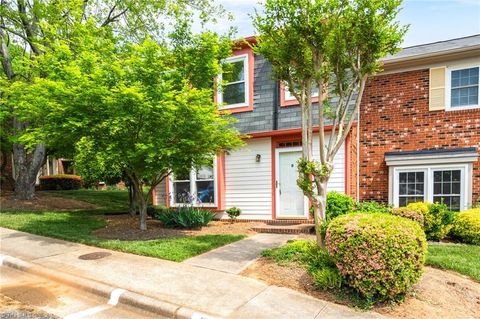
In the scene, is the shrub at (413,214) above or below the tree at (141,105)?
below

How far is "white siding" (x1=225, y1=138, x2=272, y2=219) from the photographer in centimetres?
1038

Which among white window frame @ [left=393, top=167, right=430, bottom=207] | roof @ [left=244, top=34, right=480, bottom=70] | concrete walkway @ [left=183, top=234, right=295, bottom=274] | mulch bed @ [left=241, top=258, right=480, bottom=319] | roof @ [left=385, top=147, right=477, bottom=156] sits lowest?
concrete walkway @ [left=183, top=234, right=295, bottom=274]

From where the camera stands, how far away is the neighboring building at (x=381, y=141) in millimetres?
8641

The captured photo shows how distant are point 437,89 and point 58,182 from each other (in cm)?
2133

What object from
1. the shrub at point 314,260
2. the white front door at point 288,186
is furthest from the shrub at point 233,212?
the shrub at point 314,260

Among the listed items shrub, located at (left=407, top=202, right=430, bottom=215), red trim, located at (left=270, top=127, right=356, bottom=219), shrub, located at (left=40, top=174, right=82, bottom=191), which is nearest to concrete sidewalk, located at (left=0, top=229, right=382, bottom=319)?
shrub, located at (left=407, top=202, right=430, bottom=215)

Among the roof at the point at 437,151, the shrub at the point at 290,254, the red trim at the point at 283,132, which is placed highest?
the red trim at the point at 283,132

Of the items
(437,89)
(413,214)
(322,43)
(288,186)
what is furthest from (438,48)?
(288,186)

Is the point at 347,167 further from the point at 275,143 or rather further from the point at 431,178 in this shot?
the point at 275,143

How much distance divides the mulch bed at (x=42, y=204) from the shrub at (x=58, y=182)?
669 centimetres

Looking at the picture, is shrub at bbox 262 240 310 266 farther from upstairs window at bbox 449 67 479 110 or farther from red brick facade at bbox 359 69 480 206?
upstairs window at bbox 449 67 479 110

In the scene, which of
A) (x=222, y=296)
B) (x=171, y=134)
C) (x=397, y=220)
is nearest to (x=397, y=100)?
(x=397, y=220)

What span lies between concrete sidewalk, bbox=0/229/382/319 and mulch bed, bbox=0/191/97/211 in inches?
228

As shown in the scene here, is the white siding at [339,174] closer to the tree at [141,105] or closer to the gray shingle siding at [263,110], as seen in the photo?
the gray shingle siding at [263,110]
